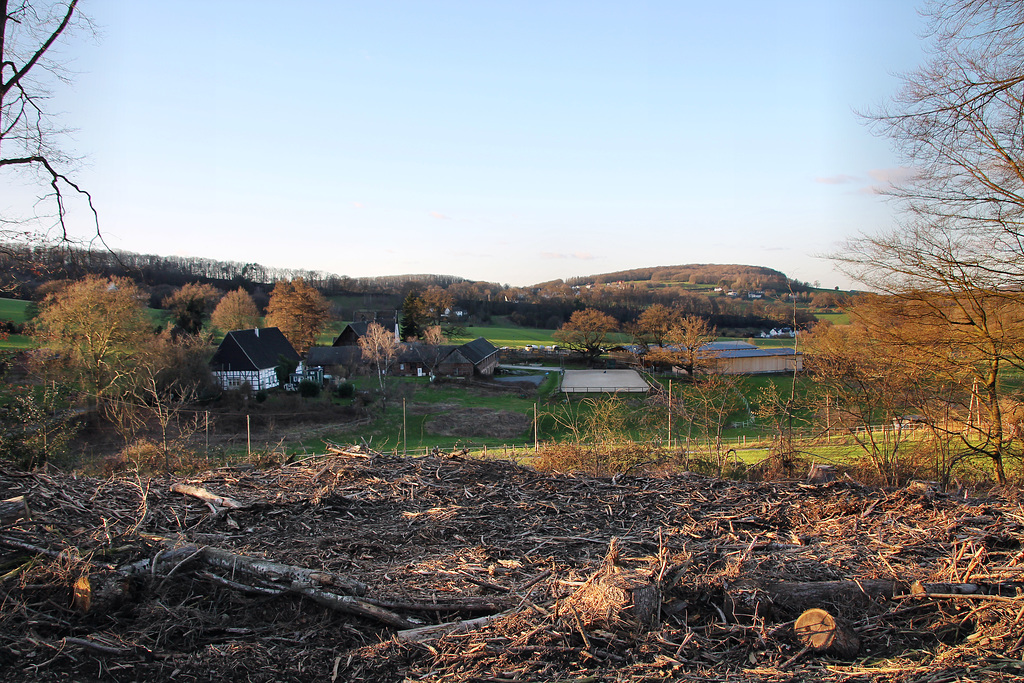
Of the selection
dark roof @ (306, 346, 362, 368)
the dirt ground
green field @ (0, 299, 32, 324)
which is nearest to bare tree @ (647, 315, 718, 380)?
the dirt ground

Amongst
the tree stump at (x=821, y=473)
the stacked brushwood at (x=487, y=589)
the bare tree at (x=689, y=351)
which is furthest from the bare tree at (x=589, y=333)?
the stacked brushwood at (x=487, y=589)

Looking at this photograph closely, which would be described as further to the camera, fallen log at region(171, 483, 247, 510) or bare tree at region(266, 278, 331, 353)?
bare tree at region(266, 278, 331, 353)

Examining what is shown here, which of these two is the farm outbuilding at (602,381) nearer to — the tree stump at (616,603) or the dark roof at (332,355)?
the dark roof at (332,355)

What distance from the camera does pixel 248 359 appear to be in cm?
3972

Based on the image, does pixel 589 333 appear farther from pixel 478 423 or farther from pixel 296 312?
pixel 478 423

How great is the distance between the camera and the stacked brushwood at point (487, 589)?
3096 millimetres

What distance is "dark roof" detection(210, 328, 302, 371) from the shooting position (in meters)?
39.7

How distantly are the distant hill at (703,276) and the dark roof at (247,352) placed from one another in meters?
62.7

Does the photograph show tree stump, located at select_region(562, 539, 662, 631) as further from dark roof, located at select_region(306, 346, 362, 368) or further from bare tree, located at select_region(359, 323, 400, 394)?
dark roof, located at select_region(306, 346, 362, 368)

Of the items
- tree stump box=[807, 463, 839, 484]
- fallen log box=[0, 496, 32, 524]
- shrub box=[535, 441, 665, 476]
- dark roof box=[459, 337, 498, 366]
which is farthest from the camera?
dark roof box=[459, 337, 498, 366]

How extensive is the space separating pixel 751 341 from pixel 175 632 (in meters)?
64.3

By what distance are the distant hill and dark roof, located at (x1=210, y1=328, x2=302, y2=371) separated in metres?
62.7

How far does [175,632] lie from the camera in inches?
133

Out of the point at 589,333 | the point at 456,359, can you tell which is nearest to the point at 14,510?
the point at 456,359
